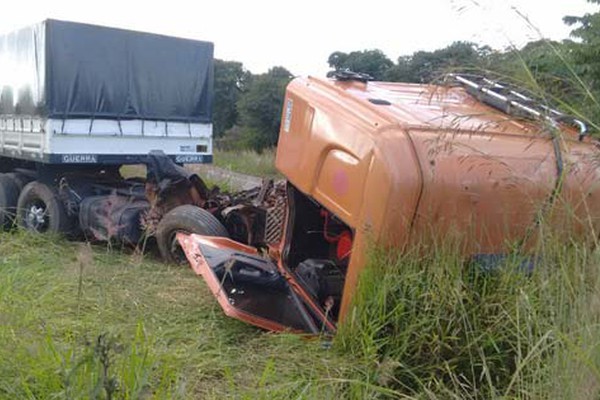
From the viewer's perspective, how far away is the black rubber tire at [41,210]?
773 cm

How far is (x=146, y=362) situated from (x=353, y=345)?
960mm

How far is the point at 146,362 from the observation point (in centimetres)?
266

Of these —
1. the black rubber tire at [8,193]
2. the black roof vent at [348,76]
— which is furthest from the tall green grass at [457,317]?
the black rubber tire at [8,193]

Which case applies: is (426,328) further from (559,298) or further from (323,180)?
(323,180)

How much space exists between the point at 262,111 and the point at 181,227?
23.4m

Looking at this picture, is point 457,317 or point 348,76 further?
point 348,76

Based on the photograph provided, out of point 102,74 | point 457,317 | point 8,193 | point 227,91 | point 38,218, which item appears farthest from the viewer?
point 227,91

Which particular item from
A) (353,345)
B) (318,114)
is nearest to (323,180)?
(318,114)

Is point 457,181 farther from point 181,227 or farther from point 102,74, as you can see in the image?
point 102,74

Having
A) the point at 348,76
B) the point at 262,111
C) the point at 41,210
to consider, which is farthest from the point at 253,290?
the point at 262,111

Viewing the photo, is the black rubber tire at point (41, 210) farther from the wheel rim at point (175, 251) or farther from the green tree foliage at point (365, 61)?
the green tree foliage at point (365, 61)

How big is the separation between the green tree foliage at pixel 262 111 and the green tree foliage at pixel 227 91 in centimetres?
449

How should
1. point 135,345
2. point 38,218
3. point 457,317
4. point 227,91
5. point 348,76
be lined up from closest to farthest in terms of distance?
point 135,345 < point 457,317 < point 348,76 < point 38,218 < point 227,91

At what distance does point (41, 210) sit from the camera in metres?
8.08
